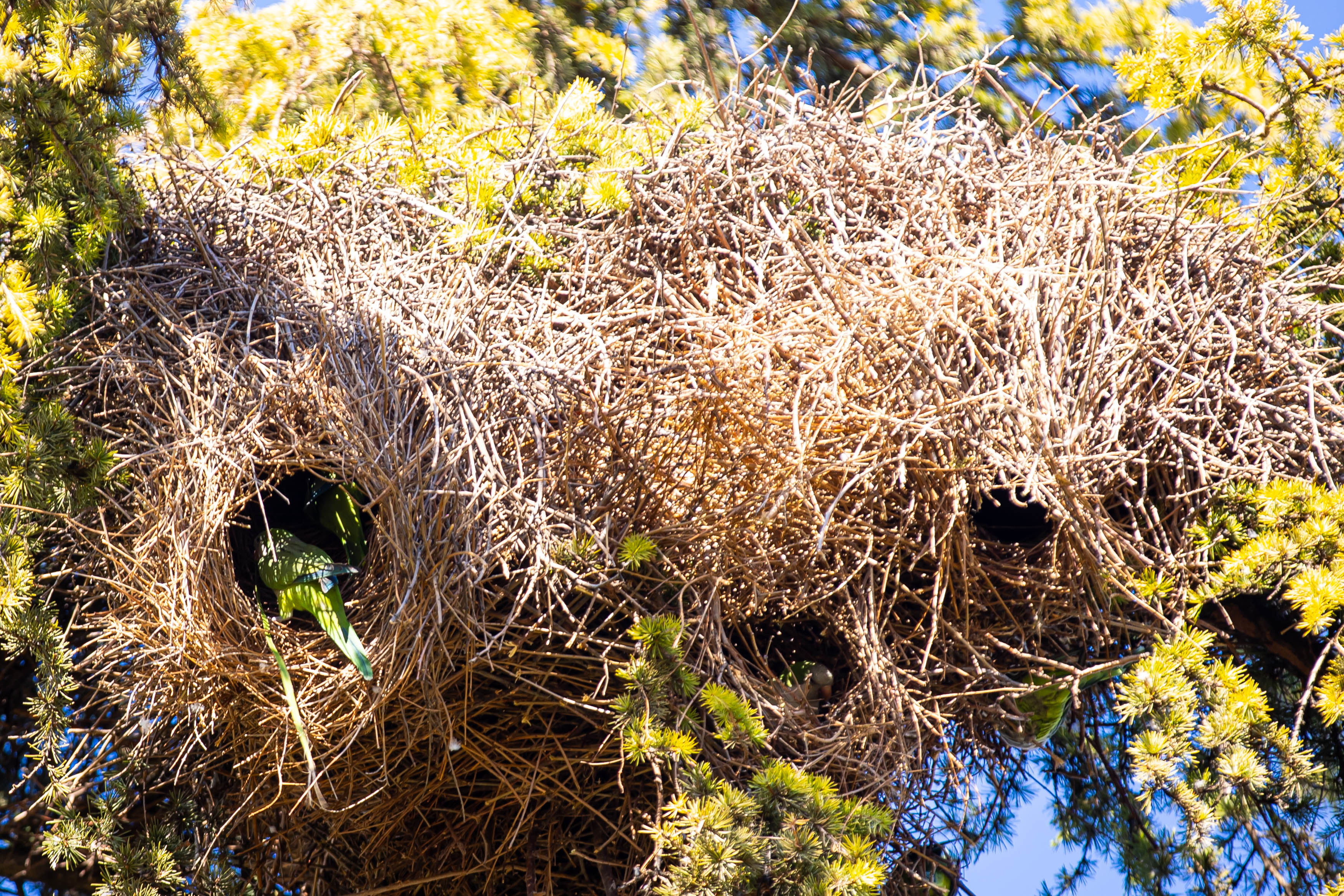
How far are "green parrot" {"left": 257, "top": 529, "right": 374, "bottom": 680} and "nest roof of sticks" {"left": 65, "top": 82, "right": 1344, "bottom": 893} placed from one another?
4cm

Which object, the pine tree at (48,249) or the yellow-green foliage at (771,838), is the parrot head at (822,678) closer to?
the yellow-green foliage at (771,838)

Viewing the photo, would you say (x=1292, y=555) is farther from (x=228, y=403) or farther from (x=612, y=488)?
(x=228, y=403)

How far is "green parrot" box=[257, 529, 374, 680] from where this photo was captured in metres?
1.63

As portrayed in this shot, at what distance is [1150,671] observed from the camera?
5.24 ft

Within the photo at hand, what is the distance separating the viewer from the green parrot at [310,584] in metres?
1.63

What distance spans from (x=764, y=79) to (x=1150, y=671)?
116 centimetres

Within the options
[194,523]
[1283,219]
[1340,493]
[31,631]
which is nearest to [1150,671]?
[1340,493]

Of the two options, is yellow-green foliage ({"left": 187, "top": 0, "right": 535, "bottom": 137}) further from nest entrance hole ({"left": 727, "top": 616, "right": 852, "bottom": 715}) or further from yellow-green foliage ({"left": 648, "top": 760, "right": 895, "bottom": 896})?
yellow-green foliage ({"left": 648, "top": 760, "right": 895, "bottom": 896})

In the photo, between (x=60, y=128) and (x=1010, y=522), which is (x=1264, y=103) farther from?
(x=60, y=128)

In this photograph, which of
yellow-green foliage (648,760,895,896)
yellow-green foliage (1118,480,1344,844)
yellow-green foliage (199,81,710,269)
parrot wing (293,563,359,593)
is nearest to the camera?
yellow-green foliage (648,760,895,896)

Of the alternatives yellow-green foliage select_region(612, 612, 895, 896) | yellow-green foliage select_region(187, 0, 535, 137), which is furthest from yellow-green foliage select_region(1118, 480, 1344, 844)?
yellow-green foliage select_region(187, 0, 535, 137)

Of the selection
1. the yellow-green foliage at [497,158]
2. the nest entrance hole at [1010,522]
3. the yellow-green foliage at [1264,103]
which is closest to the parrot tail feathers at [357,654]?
the yellow-green foliage at [497,158]

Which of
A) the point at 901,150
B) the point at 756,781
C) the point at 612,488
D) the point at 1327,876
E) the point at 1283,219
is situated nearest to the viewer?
the point at 756,781

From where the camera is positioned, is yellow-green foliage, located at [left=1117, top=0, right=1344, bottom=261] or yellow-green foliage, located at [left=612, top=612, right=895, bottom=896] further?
yellow-green foliage, located at [left=1117, top=0, right=1344, bottom=261]
